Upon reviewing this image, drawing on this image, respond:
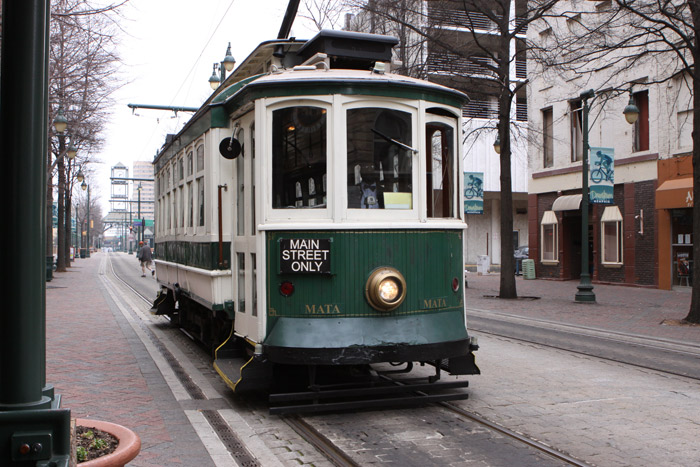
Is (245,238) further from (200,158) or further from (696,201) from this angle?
(696,201)

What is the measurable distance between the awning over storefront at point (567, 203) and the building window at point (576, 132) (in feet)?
4.84

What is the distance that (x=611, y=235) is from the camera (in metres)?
26.2

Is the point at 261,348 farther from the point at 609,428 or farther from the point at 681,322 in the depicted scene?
the point at 681,322

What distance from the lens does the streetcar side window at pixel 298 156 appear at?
6.74 m

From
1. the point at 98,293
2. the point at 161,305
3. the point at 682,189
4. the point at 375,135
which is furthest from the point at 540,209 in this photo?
the point at 375,135

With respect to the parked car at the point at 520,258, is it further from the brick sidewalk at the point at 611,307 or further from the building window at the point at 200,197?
the building window at the point at 200,197

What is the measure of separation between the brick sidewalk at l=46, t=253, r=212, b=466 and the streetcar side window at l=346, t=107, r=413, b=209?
8.52 ft

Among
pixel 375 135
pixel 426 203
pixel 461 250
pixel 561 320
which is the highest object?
pixel 375 135

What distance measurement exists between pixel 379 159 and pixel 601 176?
1568 cm

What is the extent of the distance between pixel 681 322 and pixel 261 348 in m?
10.9

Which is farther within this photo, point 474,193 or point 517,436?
point 474,193

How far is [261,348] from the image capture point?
21.4 ft

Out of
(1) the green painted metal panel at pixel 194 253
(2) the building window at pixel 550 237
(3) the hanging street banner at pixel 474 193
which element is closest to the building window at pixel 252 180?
(1) the green painted metal panel at pixel 194 253

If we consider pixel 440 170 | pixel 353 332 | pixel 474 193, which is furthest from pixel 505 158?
pixel 353 332
